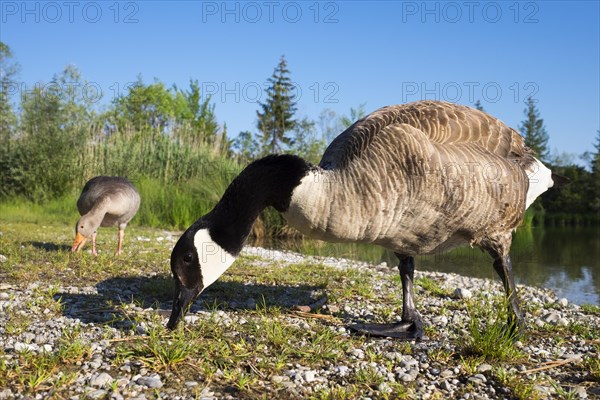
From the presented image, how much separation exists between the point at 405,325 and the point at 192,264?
2192 mm

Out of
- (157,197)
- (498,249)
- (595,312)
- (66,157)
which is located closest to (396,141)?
(498,249)

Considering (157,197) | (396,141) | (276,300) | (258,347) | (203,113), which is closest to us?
(258,347)

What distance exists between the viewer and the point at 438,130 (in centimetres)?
452

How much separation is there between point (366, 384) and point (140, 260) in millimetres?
5704

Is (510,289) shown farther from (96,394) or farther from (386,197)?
(96,394)

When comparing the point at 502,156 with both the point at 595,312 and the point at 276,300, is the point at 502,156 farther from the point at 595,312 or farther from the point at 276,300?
the point at 595,312

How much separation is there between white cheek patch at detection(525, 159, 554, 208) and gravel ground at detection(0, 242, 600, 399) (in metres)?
1.44

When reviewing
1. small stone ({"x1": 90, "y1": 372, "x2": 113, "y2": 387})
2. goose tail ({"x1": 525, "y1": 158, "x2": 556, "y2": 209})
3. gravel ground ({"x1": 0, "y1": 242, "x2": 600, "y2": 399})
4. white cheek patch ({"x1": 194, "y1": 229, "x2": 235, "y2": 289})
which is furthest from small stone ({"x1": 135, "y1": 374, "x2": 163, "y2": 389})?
goose tail ({"x1": 525, "y1": 158, "x2": 556, "y2": 209})

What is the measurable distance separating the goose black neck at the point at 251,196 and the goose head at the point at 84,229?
5265 millimetres

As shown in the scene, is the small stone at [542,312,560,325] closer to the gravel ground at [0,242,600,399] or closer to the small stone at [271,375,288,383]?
the gravel ground at [0,242,600,399]

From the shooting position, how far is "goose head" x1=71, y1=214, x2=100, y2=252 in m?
8.52

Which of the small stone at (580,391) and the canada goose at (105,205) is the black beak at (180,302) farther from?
the canada goose at (105,205)

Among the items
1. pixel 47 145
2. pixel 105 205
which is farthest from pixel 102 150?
pixel 105 205

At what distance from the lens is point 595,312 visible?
Answer: 663cm
